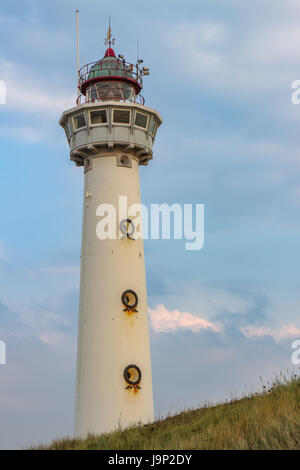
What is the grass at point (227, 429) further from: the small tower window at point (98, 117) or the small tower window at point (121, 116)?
the small tower window at point (98, 117)

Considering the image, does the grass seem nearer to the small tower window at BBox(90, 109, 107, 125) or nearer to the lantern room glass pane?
the small tower window at BBox(90, 109, 107, 125)

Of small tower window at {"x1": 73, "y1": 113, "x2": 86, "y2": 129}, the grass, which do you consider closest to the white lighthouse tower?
small tower window at {"x1": 73, "y1": 113, "x2": 86, "y2": 129}

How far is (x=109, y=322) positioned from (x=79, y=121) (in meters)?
11.4

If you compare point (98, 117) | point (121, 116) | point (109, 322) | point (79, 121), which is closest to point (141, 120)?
point (121, 116)

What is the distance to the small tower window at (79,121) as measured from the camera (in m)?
34.8

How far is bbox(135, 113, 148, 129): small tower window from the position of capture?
3491 centimetres

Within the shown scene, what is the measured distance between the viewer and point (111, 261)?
32.6 m

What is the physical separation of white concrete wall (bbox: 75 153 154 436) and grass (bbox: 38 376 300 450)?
721 cm

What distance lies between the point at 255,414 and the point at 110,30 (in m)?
27.7

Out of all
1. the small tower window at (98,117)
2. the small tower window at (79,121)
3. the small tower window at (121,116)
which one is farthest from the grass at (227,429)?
the small tower window at (79,121)

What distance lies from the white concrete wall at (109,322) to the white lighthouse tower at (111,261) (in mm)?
47

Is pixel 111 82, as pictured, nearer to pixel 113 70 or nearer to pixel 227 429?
pixel 113 70
